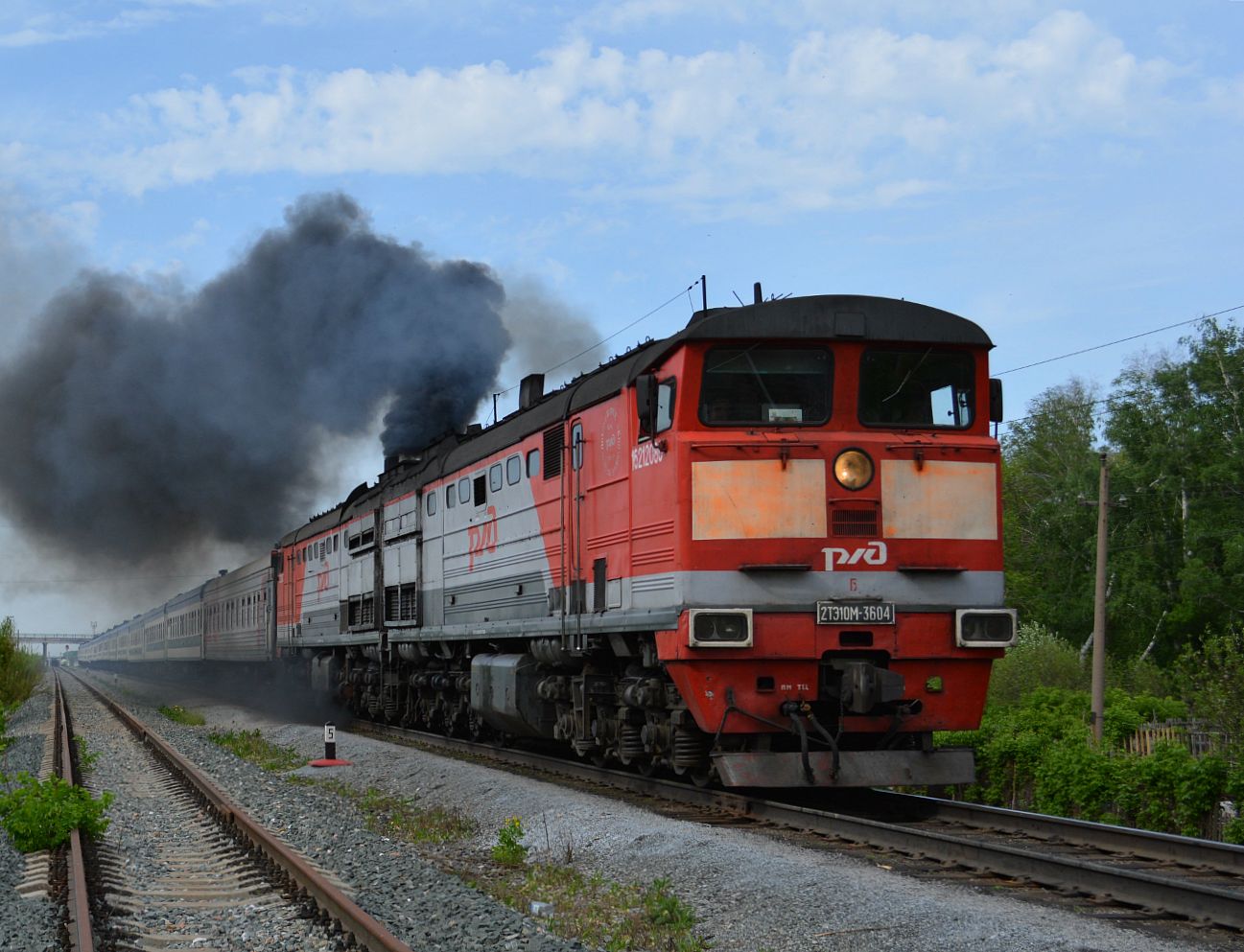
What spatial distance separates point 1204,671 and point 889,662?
6975 mm

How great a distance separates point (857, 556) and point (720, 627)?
1.32 m

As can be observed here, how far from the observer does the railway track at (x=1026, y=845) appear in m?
7.53

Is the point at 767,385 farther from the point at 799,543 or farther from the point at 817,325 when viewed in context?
the point at 799,543

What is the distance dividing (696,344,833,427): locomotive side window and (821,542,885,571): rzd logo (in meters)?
1.13

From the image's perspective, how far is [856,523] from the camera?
1119cm

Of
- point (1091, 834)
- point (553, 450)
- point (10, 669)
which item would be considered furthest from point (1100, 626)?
point (10, 669)

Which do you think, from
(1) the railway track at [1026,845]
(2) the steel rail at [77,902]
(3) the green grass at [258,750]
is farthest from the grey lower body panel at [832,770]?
(3) the green grass at [258,750]

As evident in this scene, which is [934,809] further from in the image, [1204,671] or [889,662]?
[1204,671]

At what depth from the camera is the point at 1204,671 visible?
53.0ft

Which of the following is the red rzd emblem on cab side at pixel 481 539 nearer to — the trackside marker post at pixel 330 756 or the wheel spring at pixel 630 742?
the trackside marker post at pixel 330 756

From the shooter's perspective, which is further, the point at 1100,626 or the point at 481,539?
the point at 1100,626

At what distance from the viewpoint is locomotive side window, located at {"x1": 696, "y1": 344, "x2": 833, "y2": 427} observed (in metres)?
11.3

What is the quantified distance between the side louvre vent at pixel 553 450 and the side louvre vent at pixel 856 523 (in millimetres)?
3797

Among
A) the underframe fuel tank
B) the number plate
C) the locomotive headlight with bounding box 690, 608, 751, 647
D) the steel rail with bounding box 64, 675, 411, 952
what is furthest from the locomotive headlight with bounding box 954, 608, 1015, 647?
the underframe fuel tank
